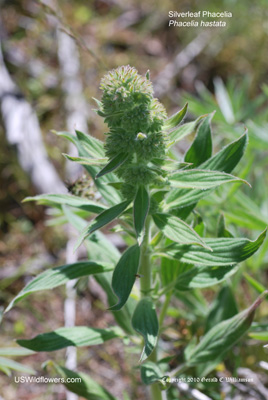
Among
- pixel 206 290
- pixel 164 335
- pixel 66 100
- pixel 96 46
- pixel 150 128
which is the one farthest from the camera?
pixel 96 46

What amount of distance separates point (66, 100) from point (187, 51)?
54.8 inches

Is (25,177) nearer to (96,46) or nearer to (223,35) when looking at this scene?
(96,46)

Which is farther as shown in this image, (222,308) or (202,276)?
(222,308)

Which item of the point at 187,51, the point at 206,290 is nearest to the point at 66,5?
the point at 187,51

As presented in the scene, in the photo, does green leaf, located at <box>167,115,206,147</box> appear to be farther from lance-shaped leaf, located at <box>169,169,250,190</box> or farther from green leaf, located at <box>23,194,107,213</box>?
green leaf, located at <box>23,194,107,213</box>

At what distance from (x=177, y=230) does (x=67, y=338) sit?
58cm

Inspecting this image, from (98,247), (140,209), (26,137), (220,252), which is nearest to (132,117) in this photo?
(140,209)

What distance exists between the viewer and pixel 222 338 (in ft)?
5.11

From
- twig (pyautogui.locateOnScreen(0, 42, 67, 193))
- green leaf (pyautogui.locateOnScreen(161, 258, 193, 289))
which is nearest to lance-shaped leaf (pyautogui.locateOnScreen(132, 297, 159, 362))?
green leaf (pyautogui.locateOnScreen(161, 258, 193, 289))

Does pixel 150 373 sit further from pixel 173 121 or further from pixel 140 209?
pixel 173 121

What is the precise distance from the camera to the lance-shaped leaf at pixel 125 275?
1241mm

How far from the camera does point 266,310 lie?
242cm

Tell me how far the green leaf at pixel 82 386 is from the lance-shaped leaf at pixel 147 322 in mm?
379

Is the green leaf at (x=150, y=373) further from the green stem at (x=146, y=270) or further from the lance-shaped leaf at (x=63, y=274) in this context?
the lance-shaped leaf at (x=63, y=274)
